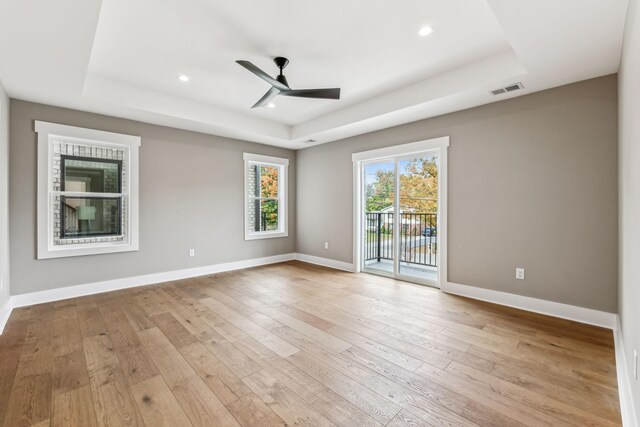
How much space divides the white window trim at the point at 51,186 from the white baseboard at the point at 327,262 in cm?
317

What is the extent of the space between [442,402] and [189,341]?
2109 mm

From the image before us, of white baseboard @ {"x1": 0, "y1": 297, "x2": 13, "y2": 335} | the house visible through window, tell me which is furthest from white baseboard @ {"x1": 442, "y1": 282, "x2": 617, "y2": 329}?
white baseboard @ {"x1": 0, "y1": 297, "x2": 13, "y2": 335}

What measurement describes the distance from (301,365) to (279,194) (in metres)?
4.47

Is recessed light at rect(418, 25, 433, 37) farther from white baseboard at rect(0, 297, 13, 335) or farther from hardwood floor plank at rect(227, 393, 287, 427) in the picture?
white baseboard at rect(0, 297, 13, 335)

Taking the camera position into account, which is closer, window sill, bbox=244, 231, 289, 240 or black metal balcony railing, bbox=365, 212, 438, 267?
black metal balcony railing, bbox=365, 212, 438, 267

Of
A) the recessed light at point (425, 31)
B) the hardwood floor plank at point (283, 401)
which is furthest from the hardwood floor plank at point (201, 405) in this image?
the recessed light at point (425, 31)

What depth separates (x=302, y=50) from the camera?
293 cm

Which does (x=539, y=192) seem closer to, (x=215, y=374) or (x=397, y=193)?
(x=397, y=193)

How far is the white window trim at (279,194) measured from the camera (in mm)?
5625

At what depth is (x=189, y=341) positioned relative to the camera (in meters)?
2.61

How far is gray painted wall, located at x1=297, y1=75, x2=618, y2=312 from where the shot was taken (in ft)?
9.50

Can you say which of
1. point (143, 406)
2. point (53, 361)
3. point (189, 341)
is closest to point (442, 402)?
point (143, 406)

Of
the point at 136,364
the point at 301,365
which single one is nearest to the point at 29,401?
the point at 136,364

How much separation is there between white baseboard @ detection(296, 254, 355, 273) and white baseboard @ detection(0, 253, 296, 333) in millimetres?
920
